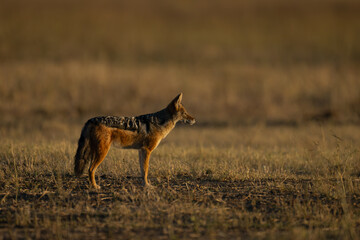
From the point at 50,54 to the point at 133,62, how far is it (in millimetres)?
5487

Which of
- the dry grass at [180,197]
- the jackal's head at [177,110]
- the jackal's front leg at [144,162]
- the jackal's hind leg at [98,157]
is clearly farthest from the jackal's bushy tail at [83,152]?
the jackal's head at [177,110]

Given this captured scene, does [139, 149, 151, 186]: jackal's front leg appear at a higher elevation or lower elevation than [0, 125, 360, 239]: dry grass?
higher

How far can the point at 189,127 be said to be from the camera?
18.5 m

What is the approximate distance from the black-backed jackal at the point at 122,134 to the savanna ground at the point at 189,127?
0.54 metres

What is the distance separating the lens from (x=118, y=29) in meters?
36.8

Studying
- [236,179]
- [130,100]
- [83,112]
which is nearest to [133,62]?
[130,100]

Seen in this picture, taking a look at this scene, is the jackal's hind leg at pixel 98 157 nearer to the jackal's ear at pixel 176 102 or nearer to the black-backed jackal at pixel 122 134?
the black-backed jackal at pixel 122 134

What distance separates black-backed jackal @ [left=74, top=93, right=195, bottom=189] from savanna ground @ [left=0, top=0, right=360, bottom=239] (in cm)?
54

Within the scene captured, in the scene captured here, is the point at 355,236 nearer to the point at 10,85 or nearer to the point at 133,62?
the point at 10,85

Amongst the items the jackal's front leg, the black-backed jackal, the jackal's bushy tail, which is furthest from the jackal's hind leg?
the jackal's front leg

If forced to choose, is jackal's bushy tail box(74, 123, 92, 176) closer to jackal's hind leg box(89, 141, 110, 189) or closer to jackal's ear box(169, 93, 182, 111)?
jackal's hind leg box(89, 141, 110, 189)

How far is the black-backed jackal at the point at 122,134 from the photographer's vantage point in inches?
306

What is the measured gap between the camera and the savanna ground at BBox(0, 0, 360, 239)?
6.57m

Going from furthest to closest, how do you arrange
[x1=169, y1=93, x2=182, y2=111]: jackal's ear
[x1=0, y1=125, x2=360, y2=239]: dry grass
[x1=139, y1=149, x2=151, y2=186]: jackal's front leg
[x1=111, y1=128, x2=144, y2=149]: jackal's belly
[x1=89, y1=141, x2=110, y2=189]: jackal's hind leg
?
[x1=169, y1=93, x2=182, y2=111]: jackal's ear → [x1=139, y1=149, x2=151, y2=186]: jackal's front leg → [x1=111, y1=128, x2=144, y2=149]: jackal's belly → [x1=89, y1=141, x2=110, y2=189]: jackal's hind leg → [x1=0, y1=125, x2=360, y2=239]: dry grass
